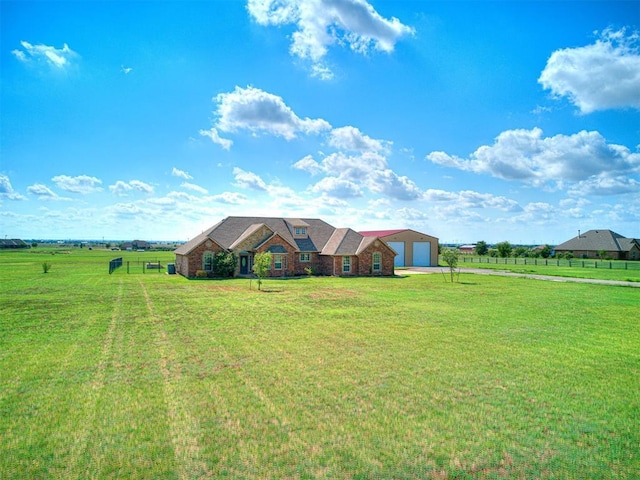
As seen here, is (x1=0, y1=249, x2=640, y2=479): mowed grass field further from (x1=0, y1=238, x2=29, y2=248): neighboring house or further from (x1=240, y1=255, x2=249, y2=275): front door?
(x1=0, y1=238, x2=29, y2=248): neighboring house

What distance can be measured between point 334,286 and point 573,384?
68.0 feet

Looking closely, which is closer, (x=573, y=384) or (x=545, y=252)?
(x=573, y=384)

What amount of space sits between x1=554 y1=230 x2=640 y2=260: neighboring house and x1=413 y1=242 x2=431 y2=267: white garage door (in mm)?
41184

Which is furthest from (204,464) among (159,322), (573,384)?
(159,322)

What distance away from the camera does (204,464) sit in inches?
216

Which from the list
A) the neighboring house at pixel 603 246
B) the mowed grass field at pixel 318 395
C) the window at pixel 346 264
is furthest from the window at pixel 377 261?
the neighboring house at pixel 603 246

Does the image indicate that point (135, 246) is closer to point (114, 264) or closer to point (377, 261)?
point (114, 264)

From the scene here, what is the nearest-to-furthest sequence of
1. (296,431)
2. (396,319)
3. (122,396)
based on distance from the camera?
1. (296,431)
2. (122,396)
3. (396,319)

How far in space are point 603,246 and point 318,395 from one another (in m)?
84.4

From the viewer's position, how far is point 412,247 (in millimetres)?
52812

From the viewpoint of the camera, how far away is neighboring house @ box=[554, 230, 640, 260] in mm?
71438

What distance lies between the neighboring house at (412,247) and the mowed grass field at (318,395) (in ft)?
Result: 116

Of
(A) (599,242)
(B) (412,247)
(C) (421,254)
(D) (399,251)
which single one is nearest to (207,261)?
(D) (399,251)

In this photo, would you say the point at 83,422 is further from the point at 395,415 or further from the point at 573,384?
the point at 573,384
